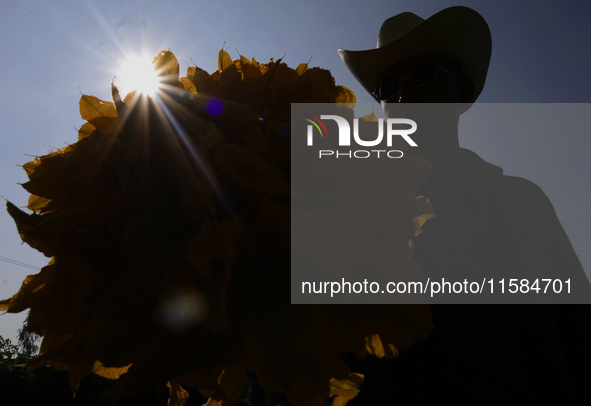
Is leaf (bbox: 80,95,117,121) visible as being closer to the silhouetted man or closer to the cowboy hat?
the silhouetted man

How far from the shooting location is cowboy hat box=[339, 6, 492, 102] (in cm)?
199

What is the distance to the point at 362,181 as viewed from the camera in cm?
62

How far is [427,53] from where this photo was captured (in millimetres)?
1983

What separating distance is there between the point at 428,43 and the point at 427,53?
0.07 metres

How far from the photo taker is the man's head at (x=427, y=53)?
6.43 feet

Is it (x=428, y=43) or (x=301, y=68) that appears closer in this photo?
(x=301, y=68)

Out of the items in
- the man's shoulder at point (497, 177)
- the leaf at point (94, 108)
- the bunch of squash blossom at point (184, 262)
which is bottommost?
the bunch of squash blossom at point (184, 262)

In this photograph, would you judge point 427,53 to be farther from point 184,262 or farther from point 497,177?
point 184,262

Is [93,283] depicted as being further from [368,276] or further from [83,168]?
[368,276]

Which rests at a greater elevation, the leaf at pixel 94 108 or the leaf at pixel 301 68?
the leaf at pixel 301 68

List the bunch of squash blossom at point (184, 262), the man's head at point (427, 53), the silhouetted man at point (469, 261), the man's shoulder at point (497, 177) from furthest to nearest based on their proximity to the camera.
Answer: the man's head at point (427, 53) < the man's shoulder at point (497, 177) < the silhouetted man at point (469, 261) < the bunch of squash blossom at point (184, 262)

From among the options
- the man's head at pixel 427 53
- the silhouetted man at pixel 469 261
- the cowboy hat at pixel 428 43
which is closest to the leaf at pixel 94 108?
the silhouetted man at pixel 469 261

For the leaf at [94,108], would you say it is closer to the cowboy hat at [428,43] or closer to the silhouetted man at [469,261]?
the silhouetted man at [469,261]

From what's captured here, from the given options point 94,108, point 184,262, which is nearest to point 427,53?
point 94,108
